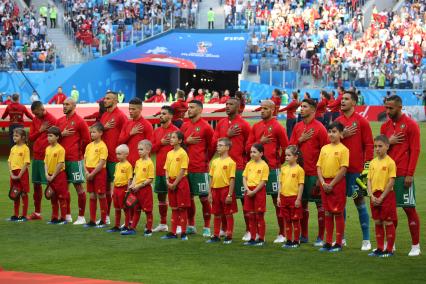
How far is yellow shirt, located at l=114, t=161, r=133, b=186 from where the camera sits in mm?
14039

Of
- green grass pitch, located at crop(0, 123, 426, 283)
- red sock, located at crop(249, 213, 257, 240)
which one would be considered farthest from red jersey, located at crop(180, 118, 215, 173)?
red sock, located at crop(249, 213, 257, 240)

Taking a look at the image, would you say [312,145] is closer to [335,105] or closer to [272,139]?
[272,139]

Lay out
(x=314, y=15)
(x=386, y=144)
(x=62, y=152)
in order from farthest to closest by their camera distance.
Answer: (x=314, y=15) < (x=62, y=152) < (x=386, y=144)

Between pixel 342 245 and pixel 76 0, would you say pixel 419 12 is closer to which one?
pixel 76 0

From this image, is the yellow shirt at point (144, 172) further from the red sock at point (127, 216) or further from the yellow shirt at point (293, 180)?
the yellow shirt at point (293, 180)

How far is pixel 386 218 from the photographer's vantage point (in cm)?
1195

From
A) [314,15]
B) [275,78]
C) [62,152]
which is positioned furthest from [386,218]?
[314,15]

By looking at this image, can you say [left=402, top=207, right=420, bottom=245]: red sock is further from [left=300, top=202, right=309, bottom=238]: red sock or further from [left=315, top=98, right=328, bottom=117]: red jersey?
[left=315, top=98, right=328, bottom=117]: red jersey

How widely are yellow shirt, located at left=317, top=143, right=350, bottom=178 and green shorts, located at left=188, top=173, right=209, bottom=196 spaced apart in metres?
2.01

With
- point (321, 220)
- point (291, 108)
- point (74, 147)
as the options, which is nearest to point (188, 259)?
point (321, 220)

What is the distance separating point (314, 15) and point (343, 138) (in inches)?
1412

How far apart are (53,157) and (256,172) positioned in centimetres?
356

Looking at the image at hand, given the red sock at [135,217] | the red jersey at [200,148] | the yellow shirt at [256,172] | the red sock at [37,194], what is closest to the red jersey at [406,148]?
the yellow shirt at [256,172]

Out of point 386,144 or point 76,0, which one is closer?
point 386,144
